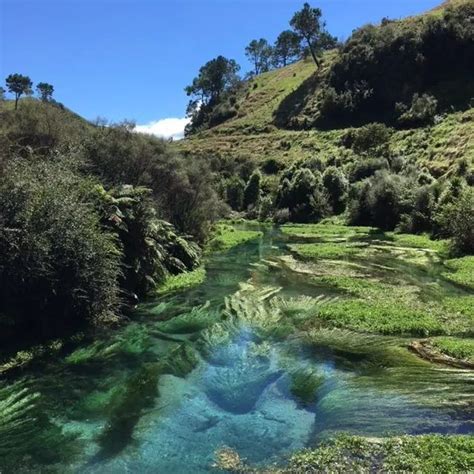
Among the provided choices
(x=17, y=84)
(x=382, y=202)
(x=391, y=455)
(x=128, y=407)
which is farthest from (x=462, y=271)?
(x=17, y=84)

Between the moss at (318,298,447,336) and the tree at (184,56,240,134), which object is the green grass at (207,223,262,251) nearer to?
the moss at (318,298,447,336)

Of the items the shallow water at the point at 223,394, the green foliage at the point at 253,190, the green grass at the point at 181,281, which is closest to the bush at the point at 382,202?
the green foliage at the point at 253,190

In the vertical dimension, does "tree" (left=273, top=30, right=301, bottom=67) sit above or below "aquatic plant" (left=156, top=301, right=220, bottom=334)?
above

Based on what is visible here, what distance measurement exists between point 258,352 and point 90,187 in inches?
509

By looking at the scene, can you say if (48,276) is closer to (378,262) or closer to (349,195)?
(378,262)

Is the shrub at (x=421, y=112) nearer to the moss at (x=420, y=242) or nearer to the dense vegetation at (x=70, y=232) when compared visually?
the moss at (x=420, y=242)

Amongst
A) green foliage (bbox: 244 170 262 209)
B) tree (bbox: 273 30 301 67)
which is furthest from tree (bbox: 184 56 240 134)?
green foliage (bbox: 244 170 262 209)

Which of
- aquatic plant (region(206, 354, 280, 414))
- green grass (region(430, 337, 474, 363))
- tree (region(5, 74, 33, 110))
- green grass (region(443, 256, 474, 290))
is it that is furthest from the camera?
tree (region(5, 74, 33, 110))

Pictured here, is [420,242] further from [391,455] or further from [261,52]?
[261,52]

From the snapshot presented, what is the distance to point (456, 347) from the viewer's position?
19391 mm

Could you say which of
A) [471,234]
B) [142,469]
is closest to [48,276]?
[142,469]

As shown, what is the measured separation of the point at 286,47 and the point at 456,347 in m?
177

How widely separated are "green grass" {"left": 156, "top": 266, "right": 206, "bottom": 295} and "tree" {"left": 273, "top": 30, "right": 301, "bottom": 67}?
140 metres

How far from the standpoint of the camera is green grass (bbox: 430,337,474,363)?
61.6ft
